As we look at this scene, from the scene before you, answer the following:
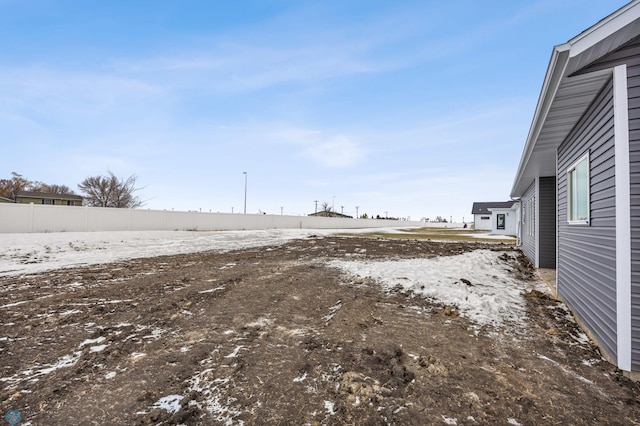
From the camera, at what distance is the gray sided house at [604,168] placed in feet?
8.91

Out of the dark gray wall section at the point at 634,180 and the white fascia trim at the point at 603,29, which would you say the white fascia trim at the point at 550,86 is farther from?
the dark gray wall section at the point at 634,180

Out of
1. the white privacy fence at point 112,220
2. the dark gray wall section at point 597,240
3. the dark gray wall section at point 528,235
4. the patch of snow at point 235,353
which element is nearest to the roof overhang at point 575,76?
the dark gray wall section at point 597,240

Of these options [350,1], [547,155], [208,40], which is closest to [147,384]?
[547,155]

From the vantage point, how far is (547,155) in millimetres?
6590

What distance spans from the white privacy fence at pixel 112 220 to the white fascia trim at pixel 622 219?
76.5 ft

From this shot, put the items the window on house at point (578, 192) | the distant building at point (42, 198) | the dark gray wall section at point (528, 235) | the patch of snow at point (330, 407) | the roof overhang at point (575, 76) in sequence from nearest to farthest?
the patch of snow at point (330, 407) < the roof overhang at point (575, 76) < the window on house at point (578, 192) < the dark gray wall section at point (528, 235) < the distant building at point (42, 198)

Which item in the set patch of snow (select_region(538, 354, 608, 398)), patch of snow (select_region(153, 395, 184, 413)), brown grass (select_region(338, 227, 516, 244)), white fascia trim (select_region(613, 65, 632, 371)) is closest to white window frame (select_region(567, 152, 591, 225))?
white fascia trim (select_region(613, 65, 632, 371))

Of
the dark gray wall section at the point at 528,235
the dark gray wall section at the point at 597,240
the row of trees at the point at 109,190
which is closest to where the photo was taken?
the dark gray wall section at the point at 597,240

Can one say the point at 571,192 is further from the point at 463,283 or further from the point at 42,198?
the point at 42,198

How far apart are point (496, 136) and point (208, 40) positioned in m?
18.7

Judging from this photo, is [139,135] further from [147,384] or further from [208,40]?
[147,384]

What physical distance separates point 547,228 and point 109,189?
46910 millimetres

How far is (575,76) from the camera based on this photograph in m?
3.20

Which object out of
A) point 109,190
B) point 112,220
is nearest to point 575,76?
point 112,220
